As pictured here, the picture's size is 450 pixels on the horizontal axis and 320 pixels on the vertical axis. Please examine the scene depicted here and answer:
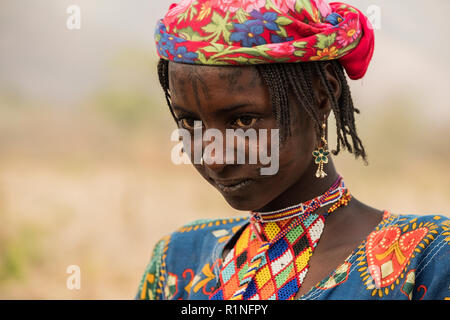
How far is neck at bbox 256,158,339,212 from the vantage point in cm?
224

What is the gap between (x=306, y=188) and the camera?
7.40 feet

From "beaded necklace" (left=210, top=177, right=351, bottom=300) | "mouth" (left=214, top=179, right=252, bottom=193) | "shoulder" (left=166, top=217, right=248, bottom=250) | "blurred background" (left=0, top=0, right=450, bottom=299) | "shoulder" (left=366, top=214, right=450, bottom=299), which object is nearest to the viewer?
"shoulder" (left=366, top=214, right=450, bottom=299)

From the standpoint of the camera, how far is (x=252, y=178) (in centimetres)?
210

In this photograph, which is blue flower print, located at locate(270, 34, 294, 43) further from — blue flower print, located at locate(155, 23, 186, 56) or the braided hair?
blue flower print, located at locate(155, 23, 186, 56)

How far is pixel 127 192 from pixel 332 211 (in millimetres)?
5622

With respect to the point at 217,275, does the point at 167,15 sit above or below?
above

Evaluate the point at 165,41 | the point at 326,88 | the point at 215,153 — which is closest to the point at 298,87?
the point at 326,88

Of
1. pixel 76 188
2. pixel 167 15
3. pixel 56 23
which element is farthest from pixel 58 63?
pixel 167 15

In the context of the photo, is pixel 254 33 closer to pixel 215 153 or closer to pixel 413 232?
pixel 215 153

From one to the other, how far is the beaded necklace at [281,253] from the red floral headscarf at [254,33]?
1.74ft

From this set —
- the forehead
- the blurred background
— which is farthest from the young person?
the blurred background

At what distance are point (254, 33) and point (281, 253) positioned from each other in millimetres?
782
